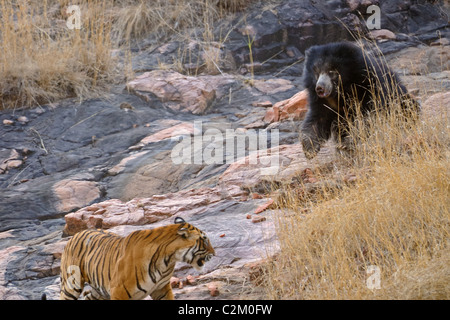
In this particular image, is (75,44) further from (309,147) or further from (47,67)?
(309,147)

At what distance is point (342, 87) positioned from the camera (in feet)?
15.8

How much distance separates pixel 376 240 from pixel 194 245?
1.19 m

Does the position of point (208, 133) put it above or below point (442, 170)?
below

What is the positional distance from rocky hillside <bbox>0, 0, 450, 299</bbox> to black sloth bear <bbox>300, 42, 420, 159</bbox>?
19 centimetres

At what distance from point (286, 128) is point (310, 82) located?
83 cm

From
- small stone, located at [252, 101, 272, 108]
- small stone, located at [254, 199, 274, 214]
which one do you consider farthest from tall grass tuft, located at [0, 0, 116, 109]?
small stone, located at [254, 199, 274, 214]

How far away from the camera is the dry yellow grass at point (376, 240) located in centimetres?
277

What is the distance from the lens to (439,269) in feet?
9.05

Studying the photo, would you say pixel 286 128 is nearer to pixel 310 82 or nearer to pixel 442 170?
pixel 310 82

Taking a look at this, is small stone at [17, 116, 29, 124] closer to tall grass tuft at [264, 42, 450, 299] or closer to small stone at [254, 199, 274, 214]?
small stone at [254, 199, 274, 214]

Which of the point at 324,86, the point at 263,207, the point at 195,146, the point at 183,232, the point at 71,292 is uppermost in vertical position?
the point at 183,232

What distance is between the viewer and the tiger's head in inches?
101

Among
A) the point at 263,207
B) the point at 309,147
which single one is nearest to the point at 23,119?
the point at 309,147
